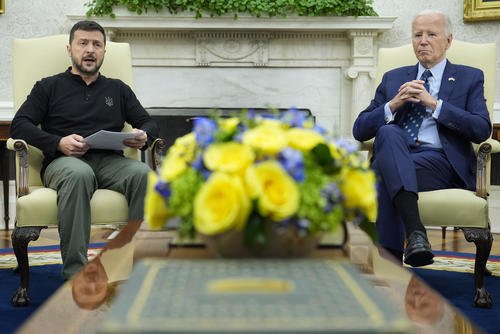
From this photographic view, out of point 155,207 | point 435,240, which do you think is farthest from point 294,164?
point 435,240

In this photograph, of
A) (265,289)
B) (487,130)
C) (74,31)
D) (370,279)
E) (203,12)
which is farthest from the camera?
(203,12)

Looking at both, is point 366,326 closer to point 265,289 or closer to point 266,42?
point 265,289

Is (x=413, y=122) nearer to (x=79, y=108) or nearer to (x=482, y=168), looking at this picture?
(x=482, y=168)

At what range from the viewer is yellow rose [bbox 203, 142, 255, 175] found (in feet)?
3.54

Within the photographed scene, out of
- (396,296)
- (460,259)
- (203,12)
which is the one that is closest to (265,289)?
(396,296)

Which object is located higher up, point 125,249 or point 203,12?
point 203,12

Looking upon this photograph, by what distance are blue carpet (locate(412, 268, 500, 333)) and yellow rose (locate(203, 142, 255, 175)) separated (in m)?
1.56

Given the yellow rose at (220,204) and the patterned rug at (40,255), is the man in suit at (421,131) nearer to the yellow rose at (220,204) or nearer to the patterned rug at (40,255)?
the yellow rose at (220,204)

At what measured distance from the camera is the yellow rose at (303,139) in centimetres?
117

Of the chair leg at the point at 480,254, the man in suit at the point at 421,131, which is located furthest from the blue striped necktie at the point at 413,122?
the chair leg at the point at 480,254

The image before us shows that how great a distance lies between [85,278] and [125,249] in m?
0.25

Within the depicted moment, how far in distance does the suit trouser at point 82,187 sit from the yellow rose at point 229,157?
61.8 inches

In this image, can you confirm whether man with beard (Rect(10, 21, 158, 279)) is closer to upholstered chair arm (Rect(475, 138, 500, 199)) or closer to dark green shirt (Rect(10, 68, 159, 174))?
dark green shirt (Rect(10, 68, 159, 174))

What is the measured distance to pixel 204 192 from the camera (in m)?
1.05
